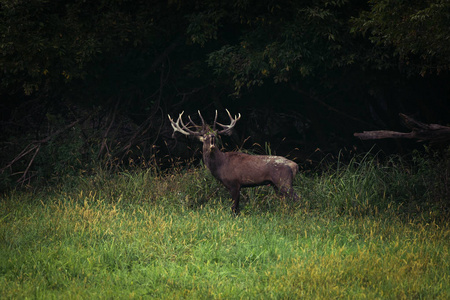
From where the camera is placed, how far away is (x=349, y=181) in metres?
10.2

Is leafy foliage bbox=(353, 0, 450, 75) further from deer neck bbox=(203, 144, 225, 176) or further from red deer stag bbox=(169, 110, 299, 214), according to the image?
deer neck bbox=(203, 144, 225, 176)

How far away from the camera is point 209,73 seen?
1384cm

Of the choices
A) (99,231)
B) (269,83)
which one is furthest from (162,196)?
(269,83)

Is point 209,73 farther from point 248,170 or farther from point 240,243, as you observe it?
point 240,243

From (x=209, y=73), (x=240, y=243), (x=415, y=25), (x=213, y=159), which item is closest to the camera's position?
(x=240, y=243)

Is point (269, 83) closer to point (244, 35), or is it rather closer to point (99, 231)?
point (244, 35)

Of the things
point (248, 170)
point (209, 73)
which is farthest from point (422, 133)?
point (209, 73)

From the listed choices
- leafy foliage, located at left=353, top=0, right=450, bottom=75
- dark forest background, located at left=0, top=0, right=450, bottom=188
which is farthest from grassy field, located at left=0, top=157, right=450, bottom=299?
leafy foliage, located at left=353, top=0, right=450, bottom=75

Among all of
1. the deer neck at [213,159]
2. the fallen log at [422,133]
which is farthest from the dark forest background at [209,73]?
the deer neck at [213,159]

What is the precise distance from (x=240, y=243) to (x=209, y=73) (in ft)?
23.8

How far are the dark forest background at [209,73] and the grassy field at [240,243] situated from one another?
2.08 meters

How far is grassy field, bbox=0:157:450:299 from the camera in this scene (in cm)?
587

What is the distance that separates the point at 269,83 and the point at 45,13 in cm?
571

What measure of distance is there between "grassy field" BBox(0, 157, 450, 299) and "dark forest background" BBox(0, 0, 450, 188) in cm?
208
